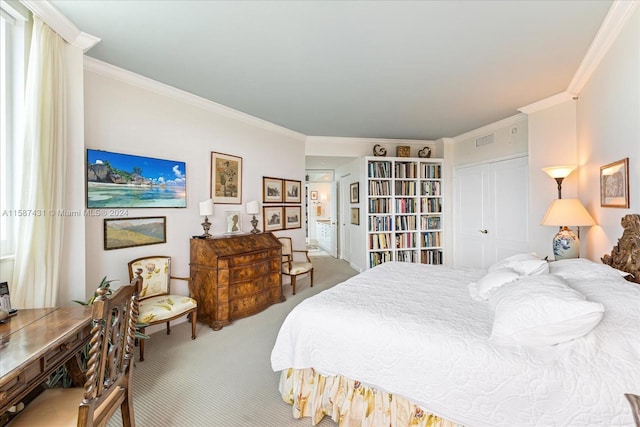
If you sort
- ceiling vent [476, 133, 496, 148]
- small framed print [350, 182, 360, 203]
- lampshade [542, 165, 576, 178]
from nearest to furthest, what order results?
lampshade [542, 165, 576, 178]
ceiling vent [476, 133, 496, 148]
small framed print [350, 182, 360, 203]

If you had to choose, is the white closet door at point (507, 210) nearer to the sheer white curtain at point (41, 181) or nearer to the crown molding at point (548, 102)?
the crown molding at point (548, 102)

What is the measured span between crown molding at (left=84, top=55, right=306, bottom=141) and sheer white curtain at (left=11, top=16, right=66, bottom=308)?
528mm

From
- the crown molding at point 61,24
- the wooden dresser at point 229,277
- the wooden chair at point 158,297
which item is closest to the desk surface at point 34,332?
the wooden chair at point 158,297

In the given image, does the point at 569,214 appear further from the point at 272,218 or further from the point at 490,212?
the point at 272,218

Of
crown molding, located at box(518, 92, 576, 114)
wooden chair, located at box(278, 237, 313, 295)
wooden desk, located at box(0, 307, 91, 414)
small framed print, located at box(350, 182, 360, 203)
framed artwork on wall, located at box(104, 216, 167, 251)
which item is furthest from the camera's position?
small framed print, located at box(350, 182, 360, 203)

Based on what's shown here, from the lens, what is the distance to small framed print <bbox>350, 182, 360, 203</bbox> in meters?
5.51

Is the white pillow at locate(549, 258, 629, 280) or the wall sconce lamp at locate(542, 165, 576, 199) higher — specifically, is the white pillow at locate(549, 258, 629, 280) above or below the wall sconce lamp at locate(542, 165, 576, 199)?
below

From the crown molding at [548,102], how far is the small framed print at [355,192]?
2781 mm

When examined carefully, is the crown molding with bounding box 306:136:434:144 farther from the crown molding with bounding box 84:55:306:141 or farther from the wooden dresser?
the wooden dresser

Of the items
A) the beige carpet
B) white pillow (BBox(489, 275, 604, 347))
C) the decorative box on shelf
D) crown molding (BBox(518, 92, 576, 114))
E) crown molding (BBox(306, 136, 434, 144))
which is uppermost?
crown molding (BBox(306, 136, 434, 144))

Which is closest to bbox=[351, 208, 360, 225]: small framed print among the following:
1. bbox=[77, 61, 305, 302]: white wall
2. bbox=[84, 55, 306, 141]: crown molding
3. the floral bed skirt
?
bbox=[77, 61, 305, 302]: white wall

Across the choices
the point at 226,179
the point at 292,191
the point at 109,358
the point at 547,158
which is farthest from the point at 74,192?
the point at 547,158

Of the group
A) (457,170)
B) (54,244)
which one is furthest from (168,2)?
(457,170)

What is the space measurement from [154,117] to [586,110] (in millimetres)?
4455
